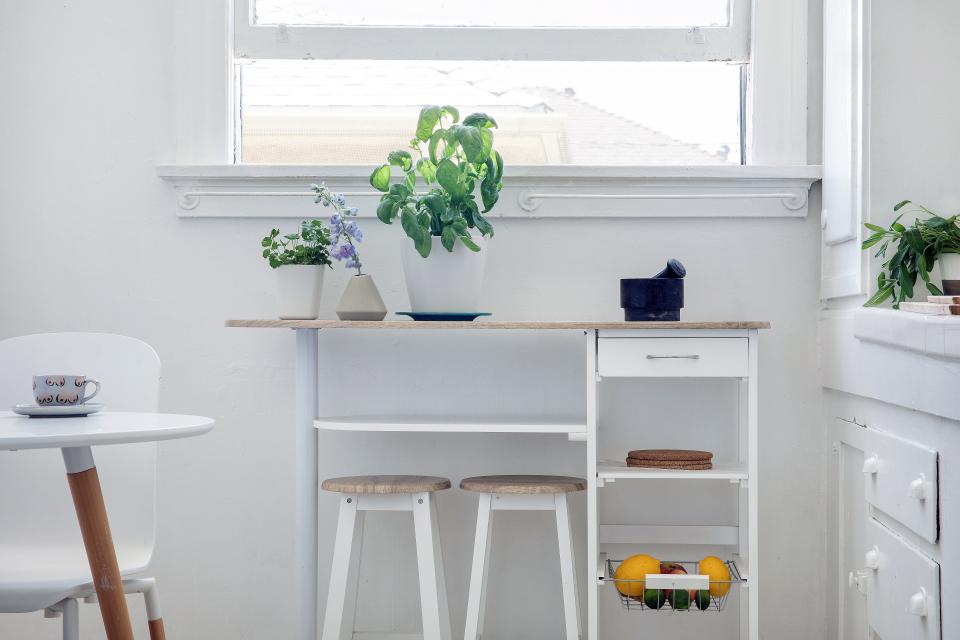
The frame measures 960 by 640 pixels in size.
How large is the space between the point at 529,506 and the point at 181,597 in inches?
39.1

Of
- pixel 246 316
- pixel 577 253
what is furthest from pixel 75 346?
pixel 577 253

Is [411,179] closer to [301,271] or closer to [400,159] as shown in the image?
[400,159]

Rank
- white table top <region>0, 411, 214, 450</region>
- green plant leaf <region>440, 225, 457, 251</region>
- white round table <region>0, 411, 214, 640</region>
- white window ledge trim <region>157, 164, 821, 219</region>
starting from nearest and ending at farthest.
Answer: white table top <region>0, 411, 214, 450</region> < white round table <region>0, 411, 214, 640</region> < green plant leaf <region>440, 225, 457, 251</region> < white window ledge trim <region>157, 164, 821, 219</region>

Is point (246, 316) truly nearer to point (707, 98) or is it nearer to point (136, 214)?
point (136, 214)

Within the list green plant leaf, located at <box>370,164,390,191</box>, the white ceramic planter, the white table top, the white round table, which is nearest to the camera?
the white table top

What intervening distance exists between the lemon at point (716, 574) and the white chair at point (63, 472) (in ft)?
3.73

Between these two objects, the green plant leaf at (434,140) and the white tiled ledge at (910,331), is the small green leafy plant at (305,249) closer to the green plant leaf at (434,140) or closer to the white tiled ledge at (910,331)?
the green plant leaf at (434,140)

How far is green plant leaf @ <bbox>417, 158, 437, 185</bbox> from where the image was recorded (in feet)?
7.90

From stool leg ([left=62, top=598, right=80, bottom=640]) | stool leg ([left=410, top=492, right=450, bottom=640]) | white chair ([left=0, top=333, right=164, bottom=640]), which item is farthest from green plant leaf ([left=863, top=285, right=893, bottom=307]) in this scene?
stool leg ([left=62, top=598, right=80, bottom=640])

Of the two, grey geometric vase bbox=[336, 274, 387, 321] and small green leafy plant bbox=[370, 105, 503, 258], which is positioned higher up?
small green leafy plant bbox=[370, 105, 503, 258]

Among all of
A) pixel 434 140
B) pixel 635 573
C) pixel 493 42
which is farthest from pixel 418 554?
pixel 493 42

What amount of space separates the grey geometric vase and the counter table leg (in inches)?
4.5

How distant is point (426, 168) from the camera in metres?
2.41

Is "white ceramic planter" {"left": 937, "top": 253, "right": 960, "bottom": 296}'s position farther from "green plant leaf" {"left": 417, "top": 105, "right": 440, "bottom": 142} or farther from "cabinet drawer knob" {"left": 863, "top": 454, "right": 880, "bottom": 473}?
"green plant leaf" {"left": 417, "top": 105, "right": 440, "bottom": 142}
